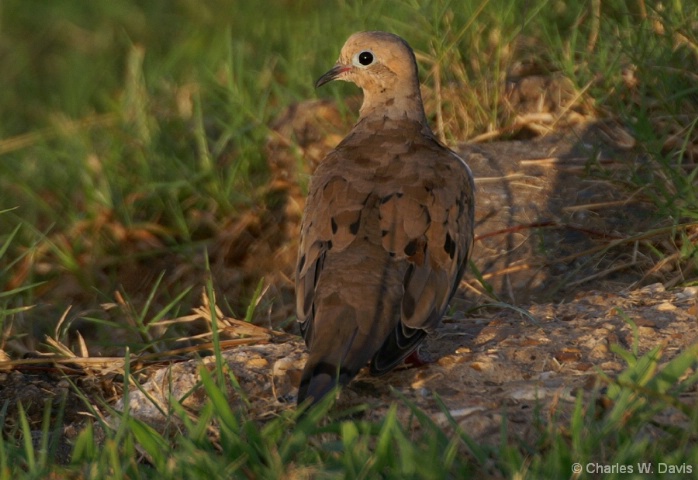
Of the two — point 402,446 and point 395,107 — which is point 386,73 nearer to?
point 395,107

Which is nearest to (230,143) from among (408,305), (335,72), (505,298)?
(335,72)

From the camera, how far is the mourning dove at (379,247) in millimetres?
3668

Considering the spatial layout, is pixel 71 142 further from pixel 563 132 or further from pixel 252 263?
pixel 563 132

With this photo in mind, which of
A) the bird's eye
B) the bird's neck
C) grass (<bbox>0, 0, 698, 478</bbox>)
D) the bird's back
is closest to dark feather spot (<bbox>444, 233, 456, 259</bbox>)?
the bird's back

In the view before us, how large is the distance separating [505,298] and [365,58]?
1236mm

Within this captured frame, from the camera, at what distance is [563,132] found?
598 cm

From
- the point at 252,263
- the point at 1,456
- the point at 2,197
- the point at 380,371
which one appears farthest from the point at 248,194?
the point at 1,456

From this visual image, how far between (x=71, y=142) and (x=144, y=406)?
10.6 feet

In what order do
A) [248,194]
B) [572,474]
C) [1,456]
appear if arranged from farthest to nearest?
1. [248,194]
2. [1,456]
3. [572,474]

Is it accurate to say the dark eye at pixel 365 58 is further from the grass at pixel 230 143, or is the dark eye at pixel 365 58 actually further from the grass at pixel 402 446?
the grass at pixel 402 446

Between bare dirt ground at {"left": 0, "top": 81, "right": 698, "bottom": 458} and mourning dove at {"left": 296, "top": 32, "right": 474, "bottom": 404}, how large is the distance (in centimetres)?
20

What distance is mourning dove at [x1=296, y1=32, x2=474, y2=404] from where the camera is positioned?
3.67 meters

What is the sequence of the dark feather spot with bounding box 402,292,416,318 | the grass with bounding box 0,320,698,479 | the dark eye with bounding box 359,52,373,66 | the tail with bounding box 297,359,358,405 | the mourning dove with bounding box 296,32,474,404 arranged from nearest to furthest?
the grass with bounding box 0,320,698,479
the tail with bounding box 297,359,358,405
the mourning dove with bounding box 296,32,474,404
the dark feather spot with bounding box 402,292,416,318
the dark eye with bounding box 359,52,373,66

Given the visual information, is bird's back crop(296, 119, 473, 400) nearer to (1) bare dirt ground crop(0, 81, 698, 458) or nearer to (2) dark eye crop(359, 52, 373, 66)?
(1) bare dirt ground crop(0, 81, 698, 458)
